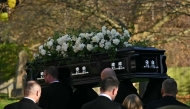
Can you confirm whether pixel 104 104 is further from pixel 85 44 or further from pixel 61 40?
pixel 61 40

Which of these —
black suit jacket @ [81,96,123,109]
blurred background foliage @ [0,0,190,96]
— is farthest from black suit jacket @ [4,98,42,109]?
blurred background foliage @ [0,0,190,96]

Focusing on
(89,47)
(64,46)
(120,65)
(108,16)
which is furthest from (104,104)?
(108,16)

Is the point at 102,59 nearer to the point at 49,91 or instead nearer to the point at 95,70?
the point at 95,70

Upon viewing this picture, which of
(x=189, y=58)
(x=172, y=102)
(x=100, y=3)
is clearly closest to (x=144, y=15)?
(x=100, y=3)

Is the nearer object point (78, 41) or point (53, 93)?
point (53, 93)

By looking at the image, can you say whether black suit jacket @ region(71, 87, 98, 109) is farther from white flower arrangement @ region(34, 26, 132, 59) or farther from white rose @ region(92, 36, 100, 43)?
white rose @ region(92, 36, 100, 43)

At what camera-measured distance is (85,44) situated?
34.5 feet

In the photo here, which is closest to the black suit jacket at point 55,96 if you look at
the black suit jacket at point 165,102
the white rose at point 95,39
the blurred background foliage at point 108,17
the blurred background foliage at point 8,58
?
the white rose at point 95,39

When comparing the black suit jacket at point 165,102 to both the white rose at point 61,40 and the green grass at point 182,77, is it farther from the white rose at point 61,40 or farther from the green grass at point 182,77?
the green grass at point 182,77

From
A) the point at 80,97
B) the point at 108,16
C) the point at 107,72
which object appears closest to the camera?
the point at 107,72

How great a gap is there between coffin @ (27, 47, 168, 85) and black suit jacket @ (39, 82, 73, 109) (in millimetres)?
213

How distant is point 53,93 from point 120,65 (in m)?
1.30

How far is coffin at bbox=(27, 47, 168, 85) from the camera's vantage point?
32.1 feet

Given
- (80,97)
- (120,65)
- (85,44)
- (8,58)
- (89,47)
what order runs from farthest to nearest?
(8,58), (80,97), (85,44), (89,47), (120,65)
